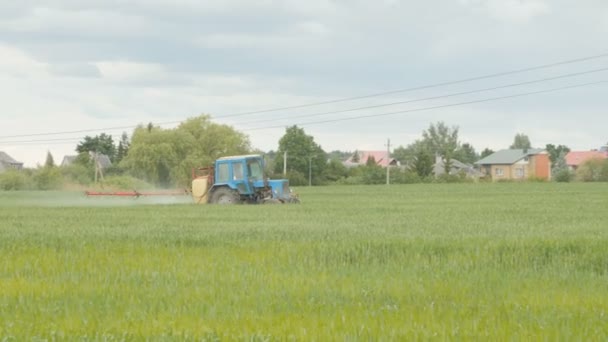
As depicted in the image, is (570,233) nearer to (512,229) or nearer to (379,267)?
(512,229)

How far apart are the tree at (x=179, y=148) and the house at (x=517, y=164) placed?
71.1m

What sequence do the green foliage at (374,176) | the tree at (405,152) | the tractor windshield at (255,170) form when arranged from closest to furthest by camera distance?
1. the tractor windshield at (255,170)
2. the green foliage at (374,176)
3. the tree at (405,152)

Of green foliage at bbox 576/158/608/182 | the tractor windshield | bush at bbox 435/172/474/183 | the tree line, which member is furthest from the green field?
green foliage at bbox 576/158/608/182

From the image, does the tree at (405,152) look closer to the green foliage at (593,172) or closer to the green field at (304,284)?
the green foliage at (593,172)

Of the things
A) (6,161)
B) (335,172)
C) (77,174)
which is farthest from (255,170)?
(6,161)

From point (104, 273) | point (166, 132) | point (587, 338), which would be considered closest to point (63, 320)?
point (104, 273)

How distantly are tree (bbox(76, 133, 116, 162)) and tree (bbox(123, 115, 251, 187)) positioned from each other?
4354 centimetres

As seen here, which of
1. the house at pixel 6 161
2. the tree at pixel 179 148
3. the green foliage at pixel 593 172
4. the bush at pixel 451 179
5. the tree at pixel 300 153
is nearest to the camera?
the tree at pixel 179 148

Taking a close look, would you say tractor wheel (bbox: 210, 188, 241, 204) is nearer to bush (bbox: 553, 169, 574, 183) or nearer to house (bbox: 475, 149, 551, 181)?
bush (bbox: 553, 169, 574, 183)

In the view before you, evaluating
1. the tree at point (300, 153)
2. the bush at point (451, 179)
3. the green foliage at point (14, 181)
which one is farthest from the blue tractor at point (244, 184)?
the tree at point (300, 153)

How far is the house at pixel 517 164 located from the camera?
540ft

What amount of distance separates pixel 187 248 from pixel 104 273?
441cm

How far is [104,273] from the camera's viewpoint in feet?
42.0

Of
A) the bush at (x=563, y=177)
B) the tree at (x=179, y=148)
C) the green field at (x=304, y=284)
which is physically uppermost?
the tree at (x=179, y=148)
